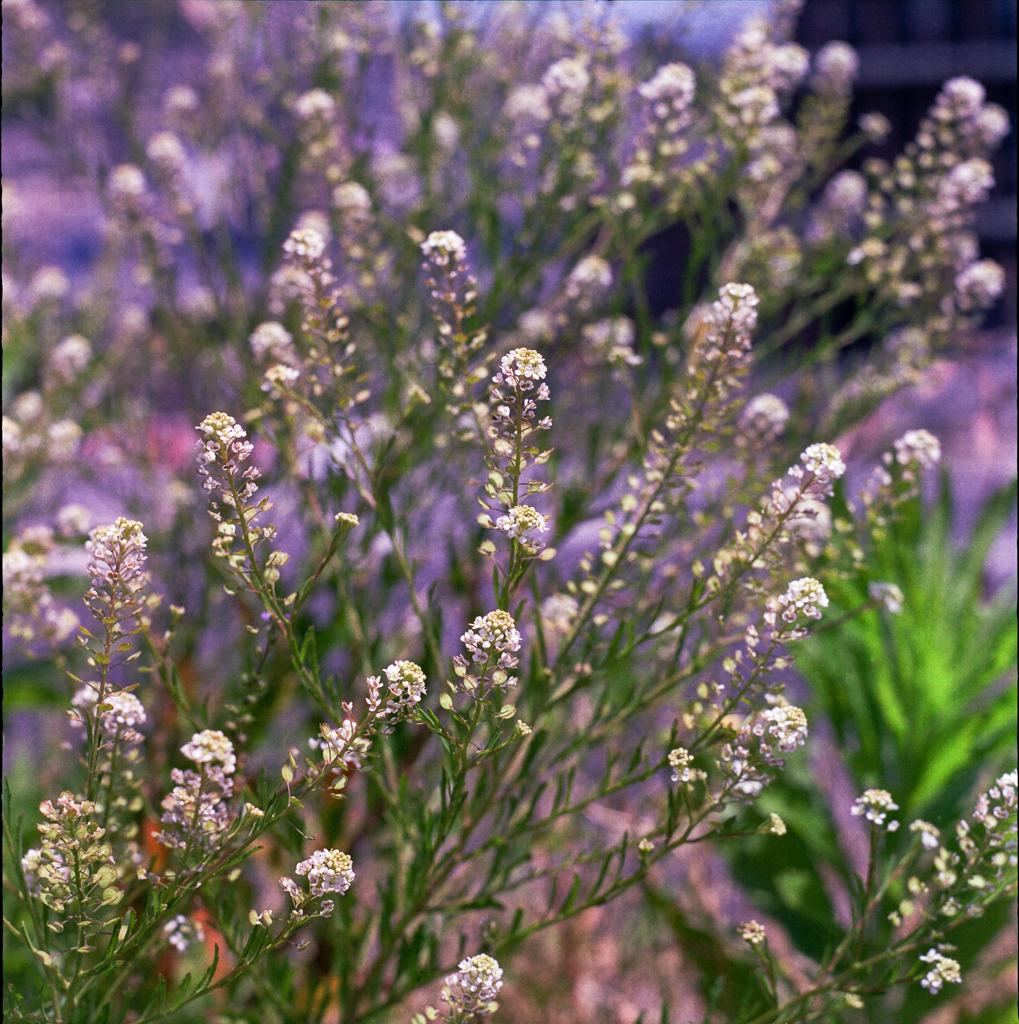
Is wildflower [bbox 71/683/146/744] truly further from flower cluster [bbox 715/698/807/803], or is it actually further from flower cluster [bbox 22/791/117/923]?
flower cluster [bbox 715/698/807/803]

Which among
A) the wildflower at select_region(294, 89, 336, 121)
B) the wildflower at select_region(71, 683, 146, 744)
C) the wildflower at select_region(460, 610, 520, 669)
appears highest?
the wildflower at select_region(294, 89, 336, 121)

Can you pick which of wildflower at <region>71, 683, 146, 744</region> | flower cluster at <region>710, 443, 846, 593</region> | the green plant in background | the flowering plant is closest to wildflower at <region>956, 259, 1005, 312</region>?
the flowering plant

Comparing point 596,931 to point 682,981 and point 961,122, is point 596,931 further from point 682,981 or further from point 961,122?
point 961,122

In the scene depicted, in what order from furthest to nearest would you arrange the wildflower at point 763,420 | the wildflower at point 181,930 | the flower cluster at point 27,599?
the wildflower at point 763,420 → the flower cluster at point 27,599 → the wildflower at point 181,930

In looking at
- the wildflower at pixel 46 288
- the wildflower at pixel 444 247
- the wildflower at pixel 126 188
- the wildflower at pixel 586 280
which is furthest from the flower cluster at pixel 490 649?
the wildflower at pixel 46 288

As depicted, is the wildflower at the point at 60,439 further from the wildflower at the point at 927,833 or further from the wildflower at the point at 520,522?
the wildflower at the point at 927,833

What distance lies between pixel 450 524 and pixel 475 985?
494mm

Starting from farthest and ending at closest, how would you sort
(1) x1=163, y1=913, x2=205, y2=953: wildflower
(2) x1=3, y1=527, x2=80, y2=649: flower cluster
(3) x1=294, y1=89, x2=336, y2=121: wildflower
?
1. (3) x1=294, y1=89, x2=336, y2=121: wildflower
2. (2) x1=3, y1=527, x2=80, y2=649: flower cluster
3. (1) x1=163, y1=913, x2=205, y2=953: wildflower

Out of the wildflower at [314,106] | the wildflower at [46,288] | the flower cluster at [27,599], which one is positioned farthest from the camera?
the wildflower at [46,288]

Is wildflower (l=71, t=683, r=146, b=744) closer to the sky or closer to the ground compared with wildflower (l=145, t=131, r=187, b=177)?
closer to the ground

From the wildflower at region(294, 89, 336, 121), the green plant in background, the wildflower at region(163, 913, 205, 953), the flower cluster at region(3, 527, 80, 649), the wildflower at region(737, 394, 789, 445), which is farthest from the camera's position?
the green plant in background

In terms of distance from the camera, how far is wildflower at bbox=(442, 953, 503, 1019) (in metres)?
0.42

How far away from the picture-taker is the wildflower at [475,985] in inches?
16.6

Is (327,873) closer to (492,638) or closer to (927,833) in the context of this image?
(492,638)
